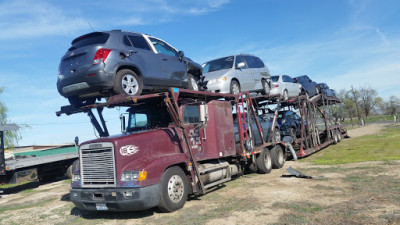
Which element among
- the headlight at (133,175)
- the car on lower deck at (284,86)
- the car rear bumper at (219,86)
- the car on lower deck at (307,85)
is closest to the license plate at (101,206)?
the headlight at (133,175)

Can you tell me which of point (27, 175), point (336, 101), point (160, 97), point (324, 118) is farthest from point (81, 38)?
point (336, 101)

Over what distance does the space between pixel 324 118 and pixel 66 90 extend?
13079 mm

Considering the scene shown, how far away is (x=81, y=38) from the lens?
648 cm

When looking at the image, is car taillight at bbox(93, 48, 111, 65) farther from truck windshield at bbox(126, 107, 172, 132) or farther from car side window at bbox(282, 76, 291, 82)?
car side window at bbox(282, 76, 291, 82)

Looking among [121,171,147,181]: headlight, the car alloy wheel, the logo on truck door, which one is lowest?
[121,171,147,181]: headlight

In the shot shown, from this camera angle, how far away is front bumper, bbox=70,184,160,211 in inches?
211

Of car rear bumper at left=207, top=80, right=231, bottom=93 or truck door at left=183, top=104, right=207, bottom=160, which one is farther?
car rear bumper at left=207, top=80, right=231, bottom=93

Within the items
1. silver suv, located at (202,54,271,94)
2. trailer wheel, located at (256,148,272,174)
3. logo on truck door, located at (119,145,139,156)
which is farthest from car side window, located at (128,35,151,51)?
trailer wheel, located at (256,148,272,174)

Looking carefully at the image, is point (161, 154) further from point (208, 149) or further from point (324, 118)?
point (324, 118)

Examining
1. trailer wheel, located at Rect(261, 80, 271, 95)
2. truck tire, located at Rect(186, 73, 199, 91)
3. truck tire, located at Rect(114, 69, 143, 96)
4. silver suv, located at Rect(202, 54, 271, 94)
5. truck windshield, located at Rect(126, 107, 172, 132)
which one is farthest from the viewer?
trailer wheel, located at Rect(261, 80, 271, 95)

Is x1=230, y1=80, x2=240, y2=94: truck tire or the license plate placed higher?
x1=230, y1=80, x2=240, y2=94: truck tire

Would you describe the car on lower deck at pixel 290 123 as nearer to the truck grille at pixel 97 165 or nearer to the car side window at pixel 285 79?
the car side window at pixel 285 79

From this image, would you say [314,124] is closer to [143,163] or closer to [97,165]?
[143,163]

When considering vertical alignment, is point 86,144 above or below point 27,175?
above
